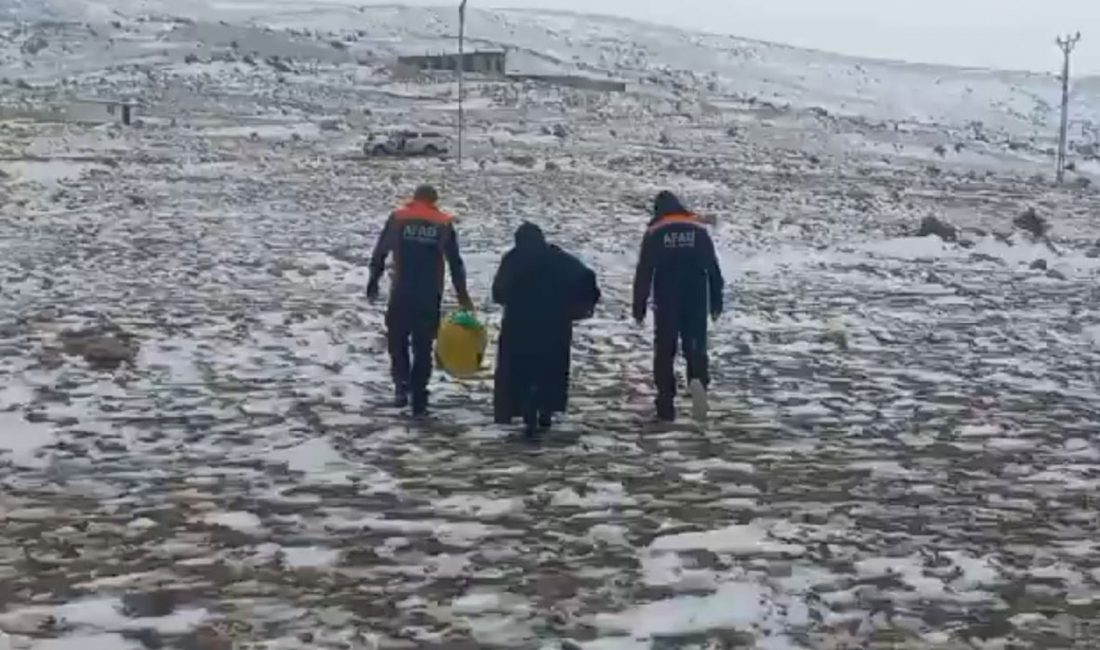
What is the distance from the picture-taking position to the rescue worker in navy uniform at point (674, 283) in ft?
37.1

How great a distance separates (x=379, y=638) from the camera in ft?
22.0

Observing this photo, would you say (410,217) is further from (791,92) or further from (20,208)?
(791,92)

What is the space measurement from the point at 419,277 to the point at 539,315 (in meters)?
1.06

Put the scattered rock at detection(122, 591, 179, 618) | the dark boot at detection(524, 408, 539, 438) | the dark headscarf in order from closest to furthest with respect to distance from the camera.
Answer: the scattered rock at detection(122, 591, 179, 618)
the dark boot at detection(524, 408, 539, 438)
the dark headscarf

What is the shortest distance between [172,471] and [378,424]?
1808 millimetres

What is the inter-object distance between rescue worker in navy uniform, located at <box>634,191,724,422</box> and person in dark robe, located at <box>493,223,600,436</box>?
Result: 1.73 ft

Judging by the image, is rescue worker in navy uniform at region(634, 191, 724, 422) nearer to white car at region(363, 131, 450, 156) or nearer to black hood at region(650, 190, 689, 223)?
black hood at region(650, 190, 689, 223)

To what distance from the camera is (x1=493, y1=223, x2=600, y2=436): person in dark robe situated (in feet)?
35.8

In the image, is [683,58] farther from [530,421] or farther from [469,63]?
[530,421]

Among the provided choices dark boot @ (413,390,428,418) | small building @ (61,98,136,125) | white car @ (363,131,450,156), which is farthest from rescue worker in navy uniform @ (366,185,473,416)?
small building @ (61,98,136,125)

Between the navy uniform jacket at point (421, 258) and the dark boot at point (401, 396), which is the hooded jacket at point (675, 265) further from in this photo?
the dark boot at point (401, 396)

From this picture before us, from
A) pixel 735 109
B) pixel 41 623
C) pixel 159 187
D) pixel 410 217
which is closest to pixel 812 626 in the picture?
pixel 41 623

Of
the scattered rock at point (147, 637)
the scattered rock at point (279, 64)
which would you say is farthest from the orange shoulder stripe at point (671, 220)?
the scattered rock at point (279, 64)

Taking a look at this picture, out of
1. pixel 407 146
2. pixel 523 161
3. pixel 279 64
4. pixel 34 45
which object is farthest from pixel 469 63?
pixel 523 161
